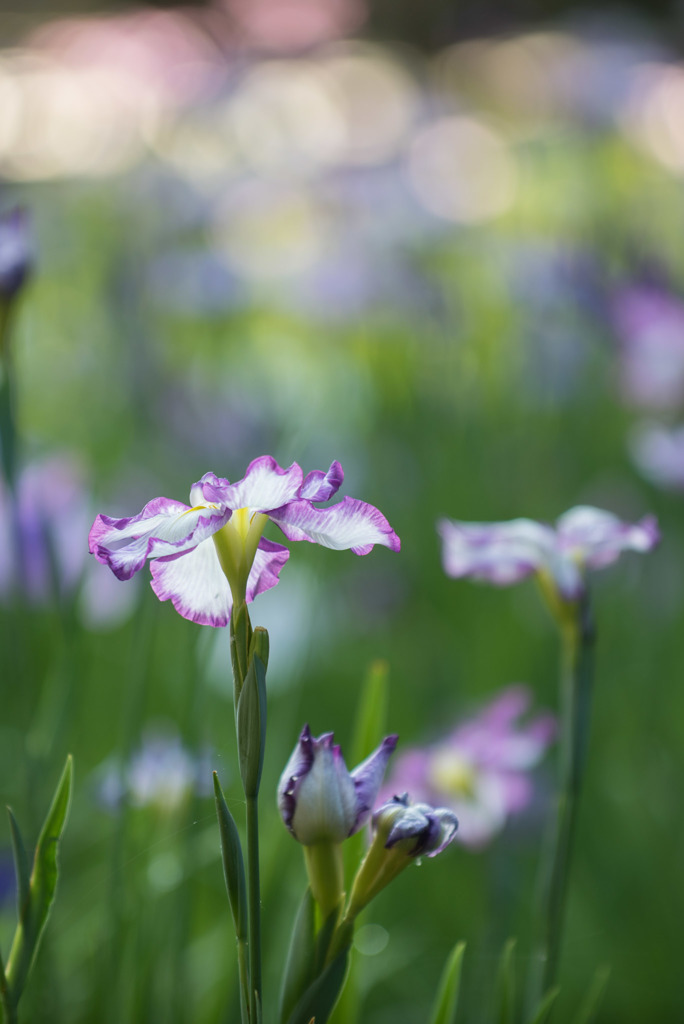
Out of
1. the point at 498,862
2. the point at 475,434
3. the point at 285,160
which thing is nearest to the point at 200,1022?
the point at 498,862

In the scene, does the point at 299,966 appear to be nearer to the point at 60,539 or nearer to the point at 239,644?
the point at 239,644

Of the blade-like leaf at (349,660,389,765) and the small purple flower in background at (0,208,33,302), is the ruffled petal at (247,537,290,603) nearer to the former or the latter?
the blade-like leaf at (349,660,389,765)

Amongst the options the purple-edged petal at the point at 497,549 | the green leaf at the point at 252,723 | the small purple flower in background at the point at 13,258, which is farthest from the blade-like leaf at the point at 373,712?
the small purple flower in background at the point at 13,258

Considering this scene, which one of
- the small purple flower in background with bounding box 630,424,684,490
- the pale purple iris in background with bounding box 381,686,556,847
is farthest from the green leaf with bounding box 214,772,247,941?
the small purple flower in background with bounding box 630,424,684,490

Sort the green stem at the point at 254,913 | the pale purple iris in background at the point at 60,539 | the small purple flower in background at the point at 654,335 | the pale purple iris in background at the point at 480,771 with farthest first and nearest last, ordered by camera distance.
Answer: the small purple flower in background at the point at 654,335 < the pale purple iris in background at the point at 60,539 < the pale purple iris in background at the point at 480,771 < the green stem at the point at 254,913

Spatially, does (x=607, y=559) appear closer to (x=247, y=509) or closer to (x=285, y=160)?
(x=247, y=509)

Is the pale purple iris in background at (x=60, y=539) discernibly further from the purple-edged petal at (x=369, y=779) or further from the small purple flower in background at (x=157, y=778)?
the purple-edged petal at (x=369, y=779)
